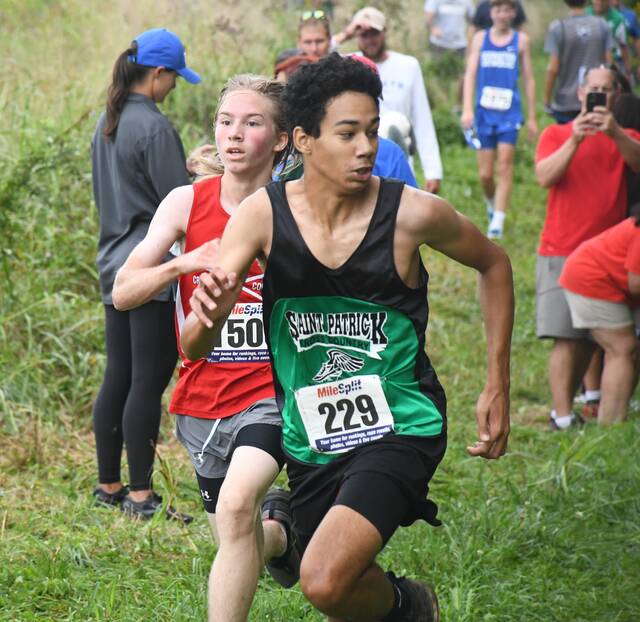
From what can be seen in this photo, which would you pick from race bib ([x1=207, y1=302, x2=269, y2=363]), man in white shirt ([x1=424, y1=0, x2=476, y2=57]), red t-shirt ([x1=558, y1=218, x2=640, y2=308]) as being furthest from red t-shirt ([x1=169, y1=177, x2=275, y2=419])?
man in white shirt ([x1=424, y1=0, x2=476, y2=57])

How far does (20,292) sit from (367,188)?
4.49 meters

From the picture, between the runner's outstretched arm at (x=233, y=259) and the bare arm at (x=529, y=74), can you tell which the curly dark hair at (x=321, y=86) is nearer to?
the runner's outstretched arm at (x=233, y=259)

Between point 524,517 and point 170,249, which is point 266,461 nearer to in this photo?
point 170,249

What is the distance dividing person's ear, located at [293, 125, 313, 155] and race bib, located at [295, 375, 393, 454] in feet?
2.41

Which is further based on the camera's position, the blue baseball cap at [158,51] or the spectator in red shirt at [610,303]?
the spectator in red shirt at [610,303]

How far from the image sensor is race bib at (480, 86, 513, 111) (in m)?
12.1

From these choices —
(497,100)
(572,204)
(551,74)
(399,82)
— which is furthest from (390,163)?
(551,74)

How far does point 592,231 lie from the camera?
8141 mm

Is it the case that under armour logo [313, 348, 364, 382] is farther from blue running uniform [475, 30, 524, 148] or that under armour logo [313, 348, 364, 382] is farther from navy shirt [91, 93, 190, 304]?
blue running uniform [475, 30, 524, 148]

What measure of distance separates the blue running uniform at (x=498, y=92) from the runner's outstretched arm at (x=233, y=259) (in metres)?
8.48

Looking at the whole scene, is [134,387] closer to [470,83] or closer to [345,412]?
[345,412]

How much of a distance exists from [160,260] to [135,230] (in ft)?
5.48

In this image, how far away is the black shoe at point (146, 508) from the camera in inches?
238

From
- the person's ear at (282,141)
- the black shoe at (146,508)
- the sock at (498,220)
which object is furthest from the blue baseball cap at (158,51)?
the sock at (498,220)
